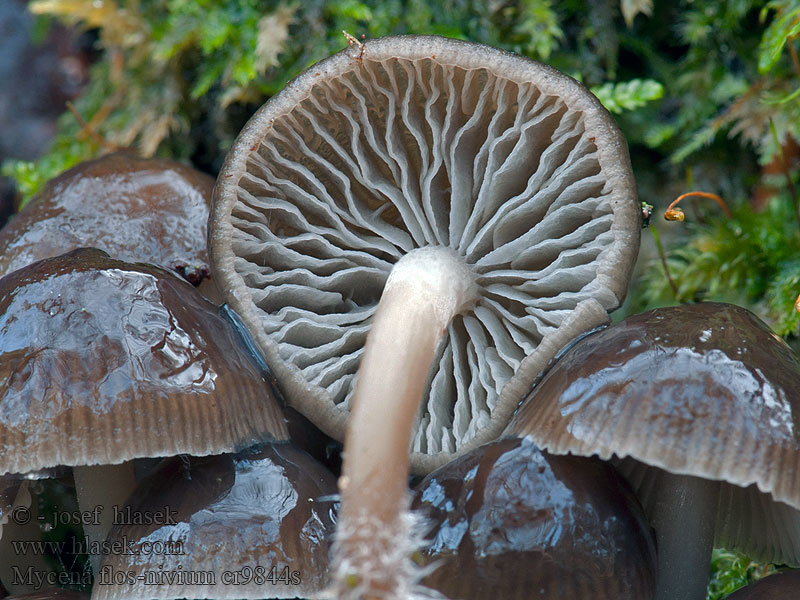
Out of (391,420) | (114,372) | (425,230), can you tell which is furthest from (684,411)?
(114,372)

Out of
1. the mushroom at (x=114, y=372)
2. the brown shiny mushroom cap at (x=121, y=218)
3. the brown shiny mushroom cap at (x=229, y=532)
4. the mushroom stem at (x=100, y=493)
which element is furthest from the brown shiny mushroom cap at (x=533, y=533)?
the brown shiny mushroom cap at (x=121, y=218)

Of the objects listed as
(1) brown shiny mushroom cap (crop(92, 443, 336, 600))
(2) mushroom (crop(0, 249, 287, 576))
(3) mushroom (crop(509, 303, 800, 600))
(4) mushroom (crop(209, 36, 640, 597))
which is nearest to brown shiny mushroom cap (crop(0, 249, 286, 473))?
(2) mushroom (crop(0, 249, 287, 576))

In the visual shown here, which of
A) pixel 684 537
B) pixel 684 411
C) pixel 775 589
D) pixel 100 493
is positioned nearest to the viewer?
pixel 684 411

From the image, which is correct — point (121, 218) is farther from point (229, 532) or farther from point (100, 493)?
point (229, 532)

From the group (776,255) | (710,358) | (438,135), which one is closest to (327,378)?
(438,135)

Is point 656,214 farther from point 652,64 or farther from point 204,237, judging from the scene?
point 204,237
